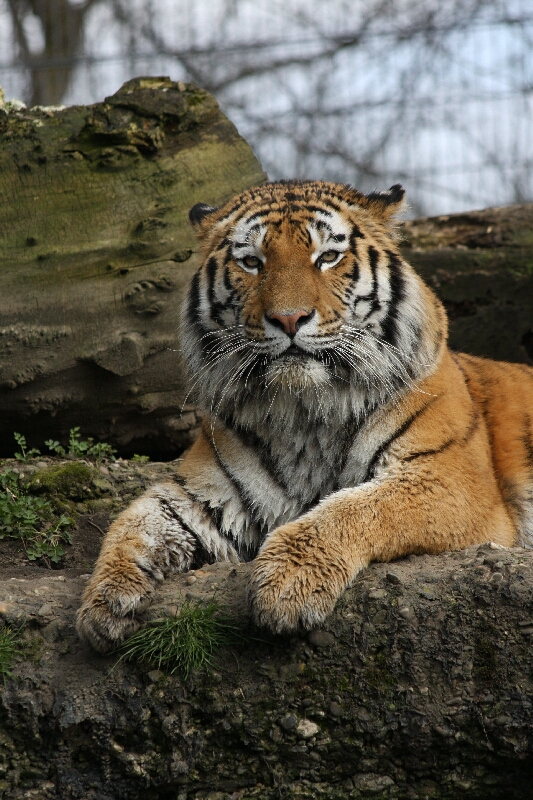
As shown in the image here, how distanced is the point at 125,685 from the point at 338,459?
1224mm

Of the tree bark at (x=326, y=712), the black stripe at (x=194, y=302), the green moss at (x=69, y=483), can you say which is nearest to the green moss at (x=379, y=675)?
the tree bark at (x=326, y=712)

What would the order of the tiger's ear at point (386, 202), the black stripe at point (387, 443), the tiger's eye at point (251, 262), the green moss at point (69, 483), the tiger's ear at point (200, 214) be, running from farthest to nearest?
the green moss at point (69, 483) → the tiger's ear at point (200, 214) → the tiger's ear at point (386, 202) → the tiger's eye at point (251, 262) → the black stripe at point (387, 443)

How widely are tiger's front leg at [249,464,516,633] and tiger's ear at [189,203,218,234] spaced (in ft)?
4.91

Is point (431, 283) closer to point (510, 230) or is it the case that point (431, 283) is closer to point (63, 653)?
point (510, 230)

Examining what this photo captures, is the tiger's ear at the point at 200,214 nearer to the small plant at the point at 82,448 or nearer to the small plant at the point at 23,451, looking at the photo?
the small plant at the point at 82,448

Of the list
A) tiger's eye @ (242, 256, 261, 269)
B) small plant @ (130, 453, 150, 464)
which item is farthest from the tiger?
small plant @ (130, 453, 150, 464)

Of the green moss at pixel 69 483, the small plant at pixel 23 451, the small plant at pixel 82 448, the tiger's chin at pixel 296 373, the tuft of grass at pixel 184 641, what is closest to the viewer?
the tuft of grass at pixel 184 641

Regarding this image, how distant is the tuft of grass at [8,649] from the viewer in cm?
304

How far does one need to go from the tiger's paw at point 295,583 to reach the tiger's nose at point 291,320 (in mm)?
748

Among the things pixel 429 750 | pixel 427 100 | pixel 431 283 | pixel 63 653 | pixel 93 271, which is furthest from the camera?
pixel 427 100

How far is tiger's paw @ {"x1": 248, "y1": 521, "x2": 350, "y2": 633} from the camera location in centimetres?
289

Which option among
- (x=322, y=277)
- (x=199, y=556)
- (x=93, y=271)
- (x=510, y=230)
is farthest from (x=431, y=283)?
(x=199, y=556)

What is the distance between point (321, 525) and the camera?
315cm

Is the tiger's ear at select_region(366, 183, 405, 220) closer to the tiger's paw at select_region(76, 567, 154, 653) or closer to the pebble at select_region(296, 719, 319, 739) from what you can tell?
the tiger's paw at select_region(76, 567, 154, 653)
